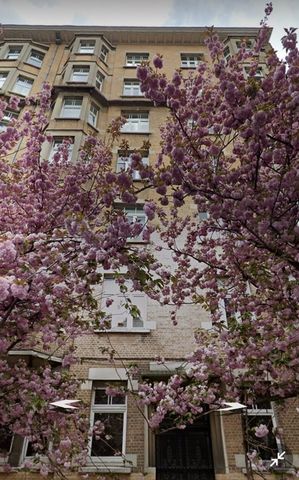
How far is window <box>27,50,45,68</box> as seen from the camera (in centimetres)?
2279

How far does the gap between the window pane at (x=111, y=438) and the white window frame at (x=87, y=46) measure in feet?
69.0

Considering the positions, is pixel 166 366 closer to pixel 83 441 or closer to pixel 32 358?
pixel 83 441

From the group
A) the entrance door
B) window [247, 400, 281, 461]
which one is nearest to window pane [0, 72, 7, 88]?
the entrance door

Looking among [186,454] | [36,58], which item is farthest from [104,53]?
[186,454]

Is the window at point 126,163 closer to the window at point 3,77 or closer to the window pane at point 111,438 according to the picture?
the window pane at point 111,438

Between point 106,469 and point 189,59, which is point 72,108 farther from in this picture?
point 106,469

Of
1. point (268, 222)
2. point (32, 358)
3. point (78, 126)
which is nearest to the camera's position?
point (268, 222)

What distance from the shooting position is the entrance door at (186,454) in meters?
9.69

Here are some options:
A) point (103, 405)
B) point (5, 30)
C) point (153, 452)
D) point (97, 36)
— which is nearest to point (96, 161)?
point (103, 405)

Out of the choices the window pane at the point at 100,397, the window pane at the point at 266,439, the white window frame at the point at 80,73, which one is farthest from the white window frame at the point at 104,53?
the window pane at the point at 266,439

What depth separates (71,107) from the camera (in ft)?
63.0

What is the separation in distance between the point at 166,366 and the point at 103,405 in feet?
6.73

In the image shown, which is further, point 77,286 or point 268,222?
point 77,286

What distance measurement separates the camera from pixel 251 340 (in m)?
7.39
